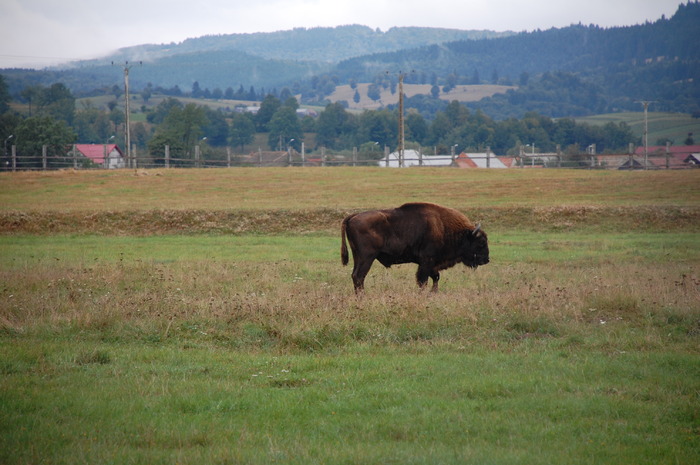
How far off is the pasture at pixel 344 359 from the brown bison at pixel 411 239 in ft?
1.89

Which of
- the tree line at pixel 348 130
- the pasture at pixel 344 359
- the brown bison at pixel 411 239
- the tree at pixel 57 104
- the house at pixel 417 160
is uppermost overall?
the tree at pixel 57 104

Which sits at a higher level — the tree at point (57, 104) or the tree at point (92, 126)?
the tree at point (57, 104)

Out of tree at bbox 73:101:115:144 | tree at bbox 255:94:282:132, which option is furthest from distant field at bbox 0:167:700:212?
tree at bbox 255:94:282:132

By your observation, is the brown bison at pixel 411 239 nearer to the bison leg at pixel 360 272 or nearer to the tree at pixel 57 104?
the bison leg at pixel 360 272

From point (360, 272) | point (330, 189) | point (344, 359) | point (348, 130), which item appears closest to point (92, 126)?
point (348, 130)

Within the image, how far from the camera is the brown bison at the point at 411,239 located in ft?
48.0

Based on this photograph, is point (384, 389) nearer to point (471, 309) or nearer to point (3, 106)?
point (471, 309)

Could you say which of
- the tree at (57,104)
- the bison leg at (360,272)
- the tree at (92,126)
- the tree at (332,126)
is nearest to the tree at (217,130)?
the tree at (92,126)

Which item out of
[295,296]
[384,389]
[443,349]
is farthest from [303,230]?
[384,389]

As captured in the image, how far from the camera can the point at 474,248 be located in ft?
52.2

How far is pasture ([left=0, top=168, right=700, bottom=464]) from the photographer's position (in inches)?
249

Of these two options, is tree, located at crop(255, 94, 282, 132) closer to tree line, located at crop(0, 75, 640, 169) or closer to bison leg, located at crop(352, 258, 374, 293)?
tree line, located at crop(0, 75, 640, 169)

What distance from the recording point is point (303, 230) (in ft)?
98.4

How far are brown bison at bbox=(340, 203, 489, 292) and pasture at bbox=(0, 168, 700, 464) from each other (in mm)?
577
